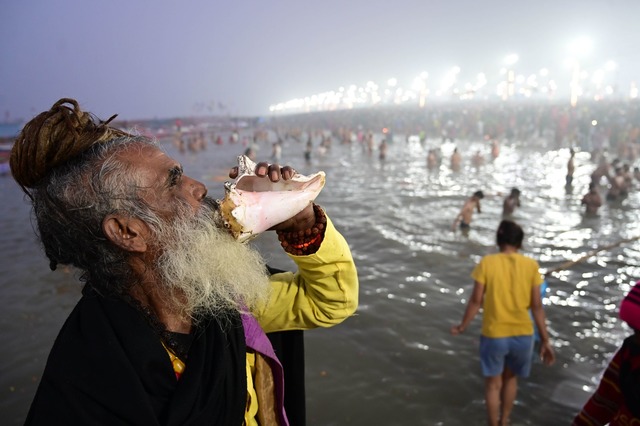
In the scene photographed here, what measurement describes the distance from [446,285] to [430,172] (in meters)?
11.6

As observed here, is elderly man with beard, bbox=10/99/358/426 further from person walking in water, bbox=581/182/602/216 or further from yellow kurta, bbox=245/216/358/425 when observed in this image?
person walking in water, bbox=581/182/602/216

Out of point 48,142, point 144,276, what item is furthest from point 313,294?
point 48,142

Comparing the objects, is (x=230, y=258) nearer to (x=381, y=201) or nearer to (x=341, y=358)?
(x=341, y=358)

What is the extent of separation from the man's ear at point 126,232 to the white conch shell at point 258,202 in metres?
0.28

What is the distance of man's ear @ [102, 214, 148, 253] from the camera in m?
1.37

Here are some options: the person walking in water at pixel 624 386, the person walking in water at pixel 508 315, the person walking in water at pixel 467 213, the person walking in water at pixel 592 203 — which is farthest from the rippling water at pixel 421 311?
the person walking in water at pixel 624 386

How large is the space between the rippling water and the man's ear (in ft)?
1.89

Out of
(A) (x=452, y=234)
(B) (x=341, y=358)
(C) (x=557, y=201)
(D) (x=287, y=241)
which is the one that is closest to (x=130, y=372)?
(D) (x=287, y=241)

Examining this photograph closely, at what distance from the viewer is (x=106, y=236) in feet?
4.53

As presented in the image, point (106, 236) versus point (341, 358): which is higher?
point (106, 236)

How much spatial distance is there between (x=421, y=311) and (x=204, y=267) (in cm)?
478

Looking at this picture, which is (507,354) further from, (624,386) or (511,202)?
(511,202)

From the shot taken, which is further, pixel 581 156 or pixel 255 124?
pixel 255 124

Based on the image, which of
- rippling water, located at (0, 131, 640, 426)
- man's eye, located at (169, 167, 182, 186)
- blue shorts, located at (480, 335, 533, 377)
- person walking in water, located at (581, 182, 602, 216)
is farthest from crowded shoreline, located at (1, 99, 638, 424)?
man's eye, located at (169, 167, 182, 186)
